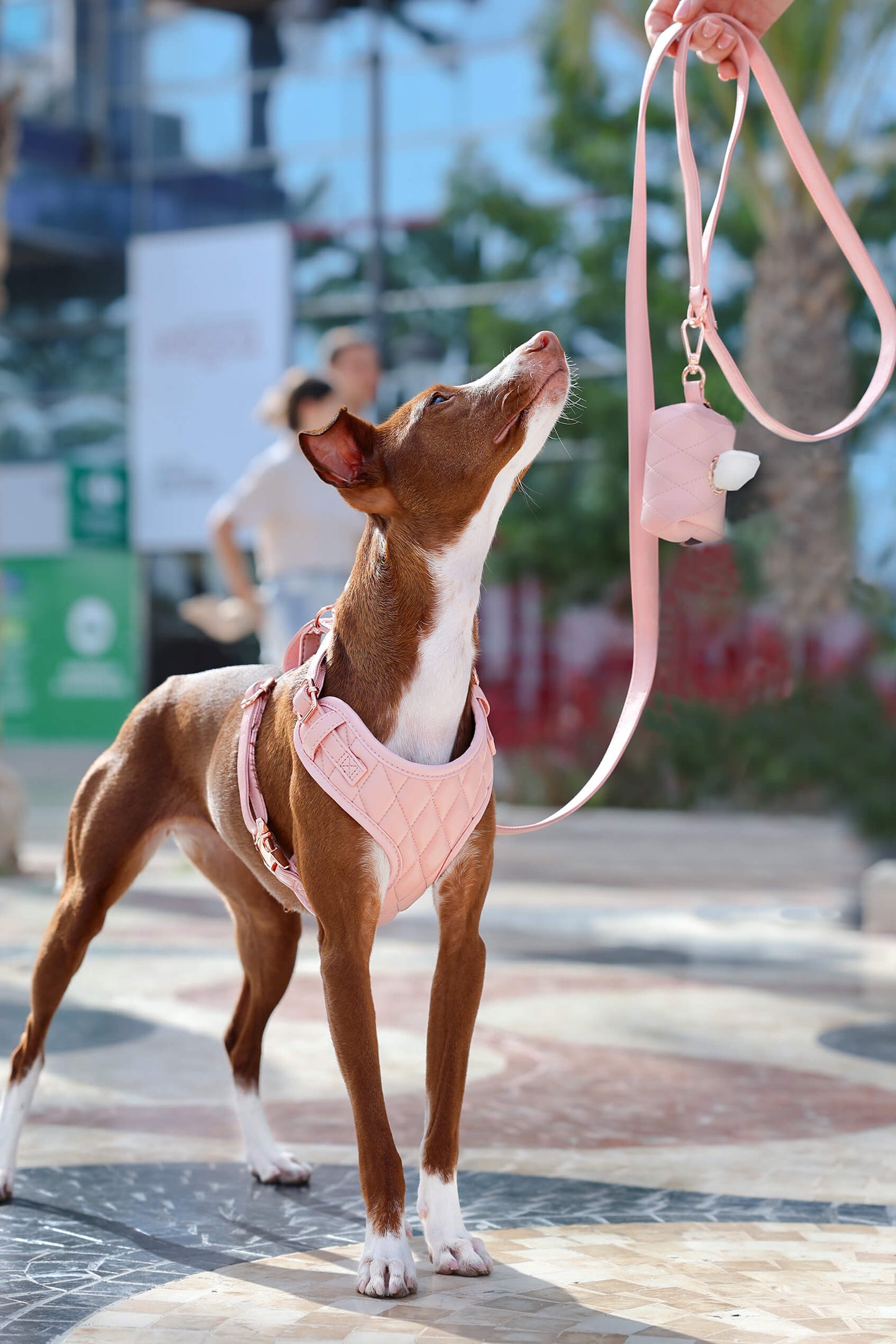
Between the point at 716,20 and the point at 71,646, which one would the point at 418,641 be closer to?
the point at 716,20

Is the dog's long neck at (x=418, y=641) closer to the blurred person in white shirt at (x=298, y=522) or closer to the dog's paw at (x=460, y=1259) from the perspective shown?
the dog's paw at (x=460, y=1259)

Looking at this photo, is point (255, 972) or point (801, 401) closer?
point (255, 972)

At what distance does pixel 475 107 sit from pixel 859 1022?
16267mm

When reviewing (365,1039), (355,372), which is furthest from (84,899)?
(355,372)

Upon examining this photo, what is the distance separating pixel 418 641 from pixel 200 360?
57.7 feet

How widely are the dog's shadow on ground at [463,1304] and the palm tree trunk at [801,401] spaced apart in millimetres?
6229

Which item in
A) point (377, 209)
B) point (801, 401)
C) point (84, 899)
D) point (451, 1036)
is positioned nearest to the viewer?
point (451, 1036)

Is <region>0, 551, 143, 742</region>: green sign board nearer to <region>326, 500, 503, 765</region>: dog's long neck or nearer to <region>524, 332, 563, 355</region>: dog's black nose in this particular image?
<region>326, 500, 503, 765</region>: dog's long neck

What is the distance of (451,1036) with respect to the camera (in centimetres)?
302

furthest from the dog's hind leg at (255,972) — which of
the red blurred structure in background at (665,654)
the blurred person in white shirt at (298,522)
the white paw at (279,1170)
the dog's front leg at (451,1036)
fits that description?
the red blurred structure in background at (665,654)

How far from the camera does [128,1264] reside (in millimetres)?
3039

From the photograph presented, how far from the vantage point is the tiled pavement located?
2762 millimetres

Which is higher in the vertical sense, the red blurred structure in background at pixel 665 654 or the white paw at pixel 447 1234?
the red blurred structure in background at pixel 665 654

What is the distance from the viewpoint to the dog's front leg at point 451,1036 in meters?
2.96
